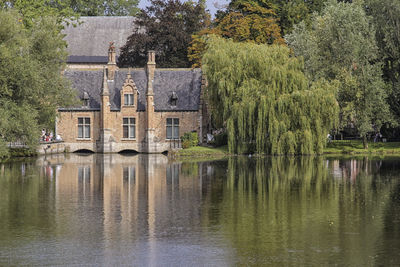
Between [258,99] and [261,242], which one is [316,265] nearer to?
[261,242]

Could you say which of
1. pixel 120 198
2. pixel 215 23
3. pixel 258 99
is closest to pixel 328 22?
pixel 258 99

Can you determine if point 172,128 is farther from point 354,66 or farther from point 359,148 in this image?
point 354,66

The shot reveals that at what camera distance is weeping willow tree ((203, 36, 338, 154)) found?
158ft

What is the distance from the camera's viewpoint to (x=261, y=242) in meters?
19.5

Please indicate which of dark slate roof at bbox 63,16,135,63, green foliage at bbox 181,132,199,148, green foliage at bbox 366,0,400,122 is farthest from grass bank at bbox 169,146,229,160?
dark slate roof at bbox 63,16,135,63

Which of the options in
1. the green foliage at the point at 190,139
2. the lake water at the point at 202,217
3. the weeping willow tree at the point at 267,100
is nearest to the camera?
the lake water at the point at 202,217

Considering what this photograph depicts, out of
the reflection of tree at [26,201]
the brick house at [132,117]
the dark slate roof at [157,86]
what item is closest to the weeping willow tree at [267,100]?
the brick house at [132,117]

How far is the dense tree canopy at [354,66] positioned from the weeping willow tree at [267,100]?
2.46 meters

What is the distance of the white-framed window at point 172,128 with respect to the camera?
59.5m

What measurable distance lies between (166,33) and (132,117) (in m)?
14.5

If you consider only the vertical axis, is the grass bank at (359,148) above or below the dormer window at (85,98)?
below

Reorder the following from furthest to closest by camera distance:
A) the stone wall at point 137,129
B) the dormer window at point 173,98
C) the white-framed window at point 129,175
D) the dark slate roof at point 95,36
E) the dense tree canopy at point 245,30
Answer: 1. the dark slate roof at point 95,36
2. the dense tree canopy at point 245,30
3. the dormer window at point 173,98
4. the stone wall at point 137,129
5. the white-framed window at point 129,175

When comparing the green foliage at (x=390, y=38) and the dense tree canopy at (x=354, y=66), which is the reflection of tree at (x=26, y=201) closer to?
the dense tree canopy at (x=354, y=66)

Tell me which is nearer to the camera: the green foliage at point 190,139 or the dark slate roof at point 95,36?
the green foliage at point 190,139
